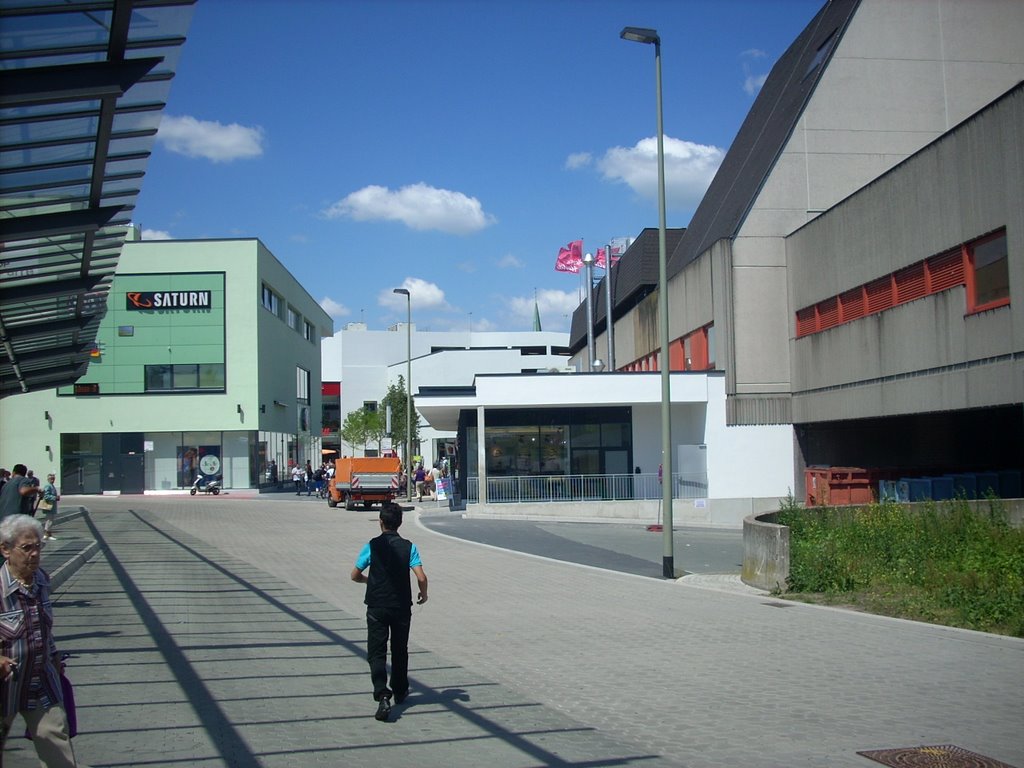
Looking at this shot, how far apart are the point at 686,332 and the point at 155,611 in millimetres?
27303

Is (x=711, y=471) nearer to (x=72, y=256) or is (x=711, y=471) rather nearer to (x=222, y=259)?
(x=72, y=256)

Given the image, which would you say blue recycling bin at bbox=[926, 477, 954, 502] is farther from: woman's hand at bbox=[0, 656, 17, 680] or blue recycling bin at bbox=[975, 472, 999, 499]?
woman's hand at bbox=[0, 656, 17, 680]

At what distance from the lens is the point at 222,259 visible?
52812 mm

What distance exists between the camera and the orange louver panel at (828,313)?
97.0 ft

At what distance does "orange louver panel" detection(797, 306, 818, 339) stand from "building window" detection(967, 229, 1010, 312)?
8.65m

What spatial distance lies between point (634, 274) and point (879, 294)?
1790 centimetres

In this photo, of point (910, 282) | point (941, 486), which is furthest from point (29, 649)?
point (941, 486)

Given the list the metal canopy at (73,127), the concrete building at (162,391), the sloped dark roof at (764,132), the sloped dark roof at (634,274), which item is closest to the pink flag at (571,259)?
the sloped dark roof at (634,274)

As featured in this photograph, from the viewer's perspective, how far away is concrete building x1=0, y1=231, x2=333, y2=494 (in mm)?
51406

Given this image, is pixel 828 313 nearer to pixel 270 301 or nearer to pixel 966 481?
pixel 966 481

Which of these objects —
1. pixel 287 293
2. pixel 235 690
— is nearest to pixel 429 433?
pixel 287 293

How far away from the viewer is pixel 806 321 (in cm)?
3164

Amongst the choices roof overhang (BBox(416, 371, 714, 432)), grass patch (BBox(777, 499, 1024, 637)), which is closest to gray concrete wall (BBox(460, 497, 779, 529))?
roof overhang (BBox(416, 371, 714, 432))

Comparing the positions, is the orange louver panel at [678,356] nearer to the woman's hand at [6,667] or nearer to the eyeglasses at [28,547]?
the eyeglasses at [28,547]
